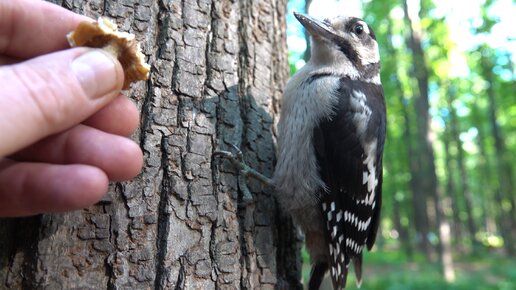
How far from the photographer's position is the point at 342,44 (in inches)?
129

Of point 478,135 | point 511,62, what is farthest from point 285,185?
point 478,135

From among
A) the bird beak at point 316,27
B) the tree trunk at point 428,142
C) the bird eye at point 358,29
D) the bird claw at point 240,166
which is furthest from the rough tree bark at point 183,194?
the tree trunk at point 428,142

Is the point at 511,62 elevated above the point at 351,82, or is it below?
above

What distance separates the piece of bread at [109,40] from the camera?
140 centimetres

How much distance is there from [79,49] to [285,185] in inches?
62.5

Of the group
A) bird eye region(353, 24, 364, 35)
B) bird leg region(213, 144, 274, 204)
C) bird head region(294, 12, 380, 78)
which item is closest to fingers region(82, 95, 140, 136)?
bird leg region(213, 144, 274, 204)

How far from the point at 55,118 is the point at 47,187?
1.02 ft

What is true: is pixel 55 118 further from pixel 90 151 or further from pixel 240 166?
pixel 240 166

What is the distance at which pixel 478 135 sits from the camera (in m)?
28.1

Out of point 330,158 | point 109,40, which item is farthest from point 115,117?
point 330,158

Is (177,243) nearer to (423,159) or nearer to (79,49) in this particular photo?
(79,49)

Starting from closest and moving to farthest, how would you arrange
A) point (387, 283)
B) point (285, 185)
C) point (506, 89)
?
point (285, 185) < point (387, 283) < point (506, 89)

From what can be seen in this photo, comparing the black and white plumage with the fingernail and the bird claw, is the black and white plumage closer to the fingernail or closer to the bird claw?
the bird claw

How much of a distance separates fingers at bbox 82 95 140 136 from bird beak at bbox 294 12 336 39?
1806 millimetres
